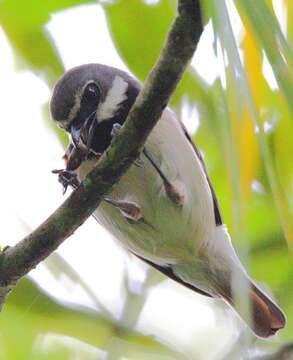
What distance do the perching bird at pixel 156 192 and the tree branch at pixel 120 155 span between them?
403mm

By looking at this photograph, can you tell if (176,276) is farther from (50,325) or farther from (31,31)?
(31,31)

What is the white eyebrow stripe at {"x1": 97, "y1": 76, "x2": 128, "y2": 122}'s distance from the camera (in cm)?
202

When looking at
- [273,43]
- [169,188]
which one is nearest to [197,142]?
[169,188]

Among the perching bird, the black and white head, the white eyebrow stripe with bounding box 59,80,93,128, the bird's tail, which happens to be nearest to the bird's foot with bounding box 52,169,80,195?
the perching bird

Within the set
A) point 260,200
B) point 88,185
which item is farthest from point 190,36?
point 260,200

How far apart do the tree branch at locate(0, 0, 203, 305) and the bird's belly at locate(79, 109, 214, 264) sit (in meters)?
0.53

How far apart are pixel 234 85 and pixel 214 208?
1736 millimetres

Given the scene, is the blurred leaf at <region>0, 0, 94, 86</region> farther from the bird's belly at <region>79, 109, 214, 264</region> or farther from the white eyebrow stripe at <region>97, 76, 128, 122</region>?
the bird's belly at <region>79, 109, 214, 264</region>

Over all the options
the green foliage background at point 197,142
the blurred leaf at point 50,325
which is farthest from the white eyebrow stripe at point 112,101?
the blurred leaf at point 50,325

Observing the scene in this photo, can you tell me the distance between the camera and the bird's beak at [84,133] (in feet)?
6.40

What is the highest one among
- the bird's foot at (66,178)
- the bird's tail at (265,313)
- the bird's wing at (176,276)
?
the bird's foot at (66,178)

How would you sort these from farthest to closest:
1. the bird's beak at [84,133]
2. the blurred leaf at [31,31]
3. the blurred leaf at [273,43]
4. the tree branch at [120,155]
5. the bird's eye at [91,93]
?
the bird's eye at [91,93], the bird's beak at [84,133], the blurred leaf at [31,31], the tree branch at [120,155], the blurred leaf at [273,43]

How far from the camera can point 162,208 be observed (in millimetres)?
2094

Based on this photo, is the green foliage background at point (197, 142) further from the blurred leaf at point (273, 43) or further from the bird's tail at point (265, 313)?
the blurred leaf at point (273, 43)
